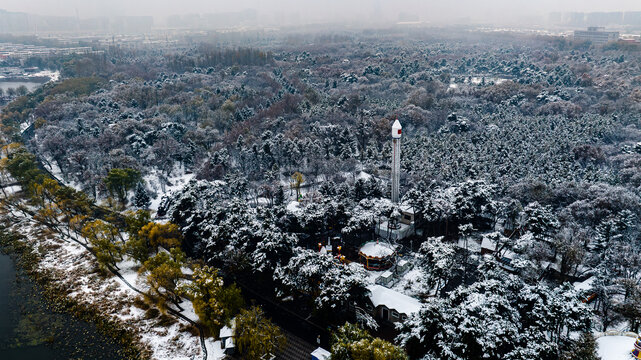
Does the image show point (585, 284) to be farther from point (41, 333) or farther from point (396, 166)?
point (41, 333)

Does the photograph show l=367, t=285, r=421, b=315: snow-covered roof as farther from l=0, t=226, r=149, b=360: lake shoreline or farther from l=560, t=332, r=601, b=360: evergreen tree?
l=0, t=226, r=149, b=360: lake shoreline

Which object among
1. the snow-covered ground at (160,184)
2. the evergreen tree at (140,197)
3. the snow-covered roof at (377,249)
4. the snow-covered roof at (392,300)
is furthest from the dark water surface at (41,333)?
the snow-covered roof at (377,249)

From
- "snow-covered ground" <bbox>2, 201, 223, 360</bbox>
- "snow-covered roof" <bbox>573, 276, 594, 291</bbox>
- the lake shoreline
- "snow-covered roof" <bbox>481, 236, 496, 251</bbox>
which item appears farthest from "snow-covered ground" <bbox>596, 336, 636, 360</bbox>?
the lake shoreline

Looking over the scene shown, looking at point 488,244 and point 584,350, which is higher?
point 584,350

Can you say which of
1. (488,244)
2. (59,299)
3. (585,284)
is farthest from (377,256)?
(59,299)

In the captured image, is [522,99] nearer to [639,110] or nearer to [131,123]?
[639,110]

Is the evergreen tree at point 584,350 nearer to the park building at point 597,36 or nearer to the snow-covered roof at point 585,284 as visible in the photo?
the snow-covered roof at point 585,284

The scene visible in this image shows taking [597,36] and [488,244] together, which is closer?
[488,244]
